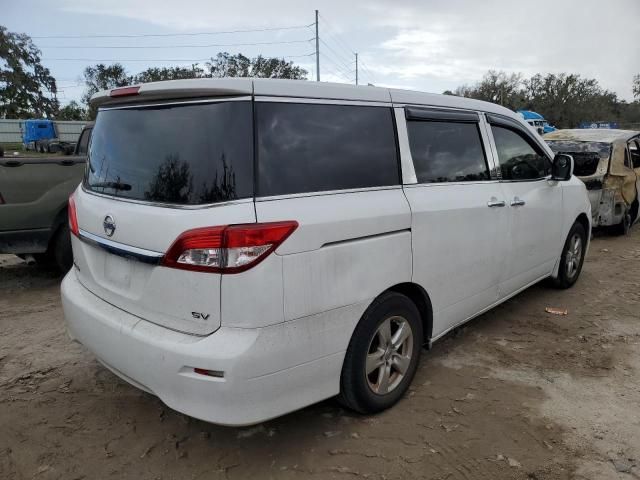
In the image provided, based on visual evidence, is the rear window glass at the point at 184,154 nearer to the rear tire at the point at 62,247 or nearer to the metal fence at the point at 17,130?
the rear tire at the point at 62,247

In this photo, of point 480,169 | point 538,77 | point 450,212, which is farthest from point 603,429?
point 538,77

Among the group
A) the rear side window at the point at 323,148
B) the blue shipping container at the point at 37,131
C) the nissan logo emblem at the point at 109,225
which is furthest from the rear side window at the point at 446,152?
the blue shipping container at the point at 37,131

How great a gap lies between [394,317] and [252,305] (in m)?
1.06

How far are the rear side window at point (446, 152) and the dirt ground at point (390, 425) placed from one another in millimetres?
1408

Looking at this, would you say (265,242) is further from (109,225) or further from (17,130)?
(17,130)

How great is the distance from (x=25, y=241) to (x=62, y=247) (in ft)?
1.35

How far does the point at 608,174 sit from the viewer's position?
7812 mm

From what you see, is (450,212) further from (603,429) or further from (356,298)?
(603,429)

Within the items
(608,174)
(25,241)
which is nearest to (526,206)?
(608,174)

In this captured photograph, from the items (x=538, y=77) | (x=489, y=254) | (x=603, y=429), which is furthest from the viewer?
(x=538, y=77)

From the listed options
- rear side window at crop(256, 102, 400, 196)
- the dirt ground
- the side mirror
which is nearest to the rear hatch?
rear side window at crop(256, 102, 400, 196)

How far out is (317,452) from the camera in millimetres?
2695

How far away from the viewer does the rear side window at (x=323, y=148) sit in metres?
2.36

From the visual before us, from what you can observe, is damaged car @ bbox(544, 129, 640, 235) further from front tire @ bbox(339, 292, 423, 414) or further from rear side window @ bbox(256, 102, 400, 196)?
rear side window @ bbox(256, 102, 400, 196)
